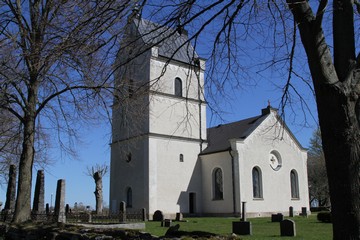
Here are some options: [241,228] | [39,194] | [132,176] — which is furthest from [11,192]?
[241,228]

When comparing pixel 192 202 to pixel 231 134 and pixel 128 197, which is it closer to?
pixel 128 197

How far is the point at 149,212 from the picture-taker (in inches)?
1206

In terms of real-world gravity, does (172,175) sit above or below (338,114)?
above

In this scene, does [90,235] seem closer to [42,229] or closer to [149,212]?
[42,229]

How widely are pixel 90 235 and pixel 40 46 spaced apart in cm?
424

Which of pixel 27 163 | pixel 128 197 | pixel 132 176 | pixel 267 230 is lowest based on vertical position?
pixel 267 230

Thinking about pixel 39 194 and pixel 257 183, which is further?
pixel 257 183

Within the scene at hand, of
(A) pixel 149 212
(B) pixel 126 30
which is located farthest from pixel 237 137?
(B) pixel 126 30

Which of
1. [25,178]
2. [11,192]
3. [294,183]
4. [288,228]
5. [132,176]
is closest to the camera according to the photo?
[25,178]

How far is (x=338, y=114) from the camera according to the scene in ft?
17.1

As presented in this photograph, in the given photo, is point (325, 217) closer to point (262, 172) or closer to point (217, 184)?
point (262, 172)

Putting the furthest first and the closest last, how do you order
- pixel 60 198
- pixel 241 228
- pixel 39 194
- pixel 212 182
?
pixel 212 182 < pixel 39 194 < pixel 60 198 < pixel 241 228

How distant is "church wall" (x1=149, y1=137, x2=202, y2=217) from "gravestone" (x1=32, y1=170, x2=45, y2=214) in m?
10.8

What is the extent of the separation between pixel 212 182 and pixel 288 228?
19.8 m
